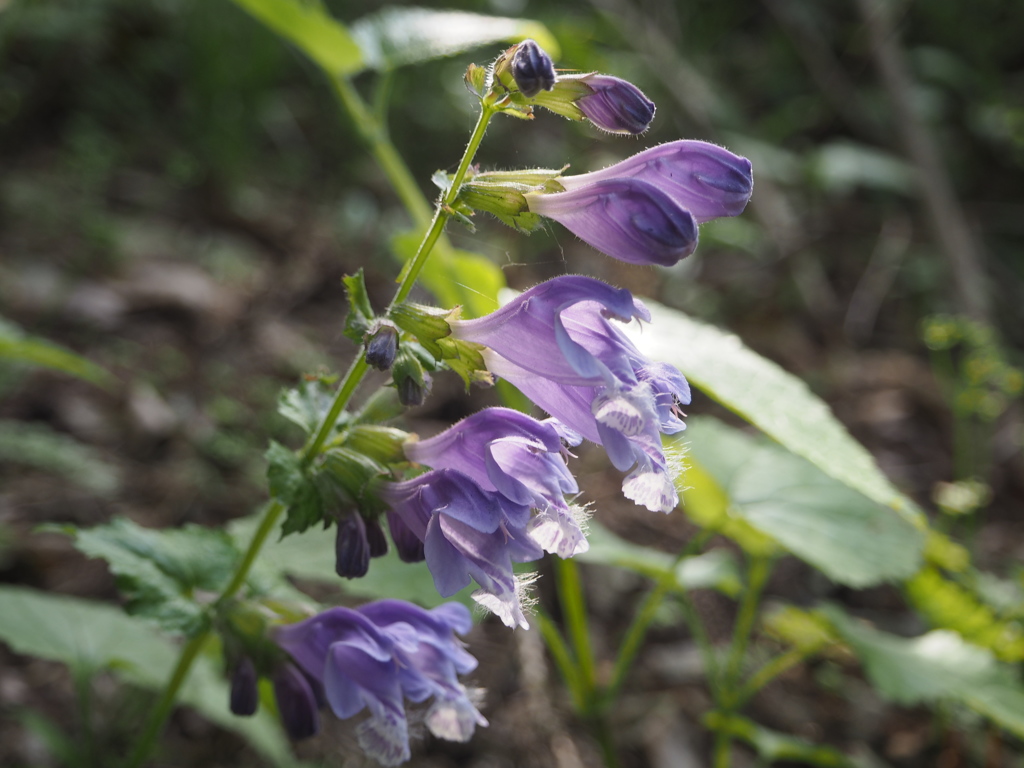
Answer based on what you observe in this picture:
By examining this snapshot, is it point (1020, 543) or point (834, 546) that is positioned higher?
point (1020, 543)

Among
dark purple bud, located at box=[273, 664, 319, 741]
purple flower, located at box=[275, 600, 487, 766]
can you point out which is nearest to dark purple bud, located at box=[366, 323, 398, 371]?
purple flower, located at box=[275, 600, 487, 766]

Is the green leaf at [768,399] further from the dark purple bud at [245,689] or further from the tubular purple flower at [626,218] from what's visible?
the dark purple bud at [245,689]

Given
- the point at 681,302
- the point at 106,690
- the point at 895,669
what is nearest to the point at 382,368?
the point at 895,669

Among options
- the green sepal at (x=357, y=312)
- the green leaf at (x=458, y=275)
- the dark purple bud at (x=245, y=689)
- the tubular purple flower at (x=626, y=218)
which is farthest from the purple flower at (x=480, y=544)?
the green leaf at (x=458, y=275)

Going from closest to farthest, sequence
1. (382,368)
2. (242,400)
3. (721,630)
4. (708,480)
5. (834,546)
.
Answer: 1. (382,368)
2. (834,546)
3. (708,480)
4. (721,630)
5. (242,400)

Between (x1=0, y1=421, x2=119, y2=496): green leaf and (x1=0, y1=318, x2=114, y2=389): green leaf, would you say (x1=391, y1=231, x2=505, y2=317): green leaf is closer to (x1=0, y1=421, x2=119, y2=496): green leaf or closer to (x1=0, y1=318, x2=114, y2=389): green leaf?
(x1=0, y1=318, x2=114, y2=389): green leaf

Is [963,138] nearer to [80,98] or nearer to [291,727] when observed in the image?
[80,98]
